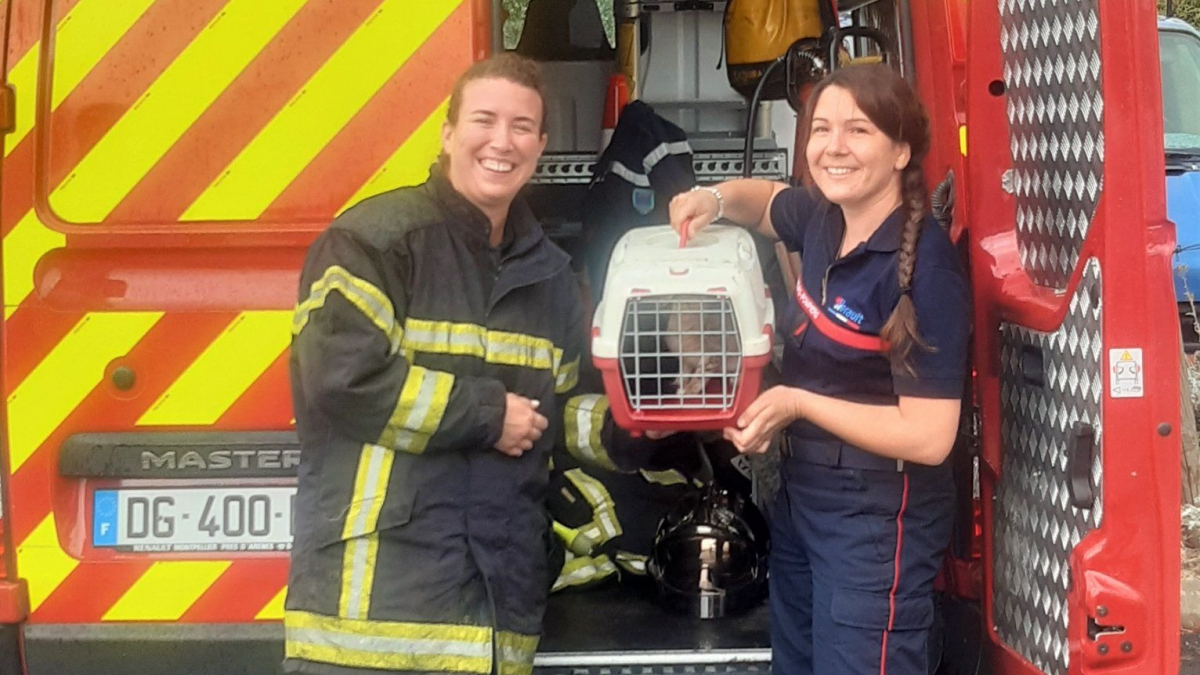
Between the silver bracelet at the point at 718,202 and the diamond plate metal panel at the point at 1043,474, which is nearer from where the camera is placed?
the diamond plate metal panel at the point at 1043,474

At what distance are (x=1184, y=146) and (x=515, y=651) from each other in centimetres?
607

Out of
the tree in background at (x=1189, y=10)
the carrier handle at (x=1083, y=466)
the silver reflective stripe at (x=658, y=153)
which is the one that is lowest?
the carrier handle at (x=1083, y=466)

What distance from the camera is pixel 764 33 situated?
3.97 meters

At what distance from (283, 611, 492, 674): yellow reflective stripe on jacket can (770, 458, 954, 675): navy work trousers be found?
70 centimetres

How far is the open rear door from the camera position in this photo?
201 cm

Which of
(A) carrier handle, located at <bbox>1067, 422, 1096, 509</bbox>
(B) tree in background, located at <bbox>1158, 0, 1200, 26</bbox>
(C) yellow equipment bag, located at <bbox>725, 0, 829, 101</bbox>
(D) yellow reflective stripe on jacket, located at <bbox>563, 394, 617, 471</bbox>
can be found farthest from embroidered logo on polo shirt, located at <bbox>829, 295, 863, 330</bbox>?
(B) tree in background, located at <bbox>1158, 0, 1200, 26</bbox>

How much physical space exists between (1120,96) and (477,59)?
1.23m

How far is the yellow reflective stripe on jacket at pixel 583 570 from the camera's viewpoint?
327cm

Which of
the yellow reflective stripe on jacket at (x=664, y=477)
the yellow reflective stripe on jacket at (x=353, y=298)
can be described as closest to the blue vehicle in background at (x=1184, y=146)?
the yellow reflective stripe on jacket at (x=664, y=477)

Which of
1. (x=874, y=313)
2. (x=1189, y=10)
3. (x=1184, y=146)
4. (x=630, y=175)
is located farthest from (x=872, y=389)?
(x=1189, y=10)

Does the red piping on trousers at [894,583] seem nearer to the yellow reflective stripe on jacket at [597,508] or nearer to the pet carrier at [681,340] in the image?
the pet carrier at [681,340]

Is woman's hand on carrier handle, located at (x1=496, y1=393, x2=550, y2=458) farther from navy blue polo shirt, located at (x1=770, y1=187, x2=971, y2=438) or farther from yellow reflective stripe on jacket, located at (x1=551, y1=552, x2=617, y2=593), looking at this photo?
yellow reflective stripe on jacket, located at (x1=551, y1=552, x2=617, y2=593)

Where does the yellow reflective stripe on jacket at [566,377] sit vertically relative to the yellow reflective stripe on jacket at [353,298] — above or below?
below

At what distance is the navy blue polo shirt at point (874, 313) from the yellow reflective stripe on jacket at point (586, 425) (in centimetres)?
40
